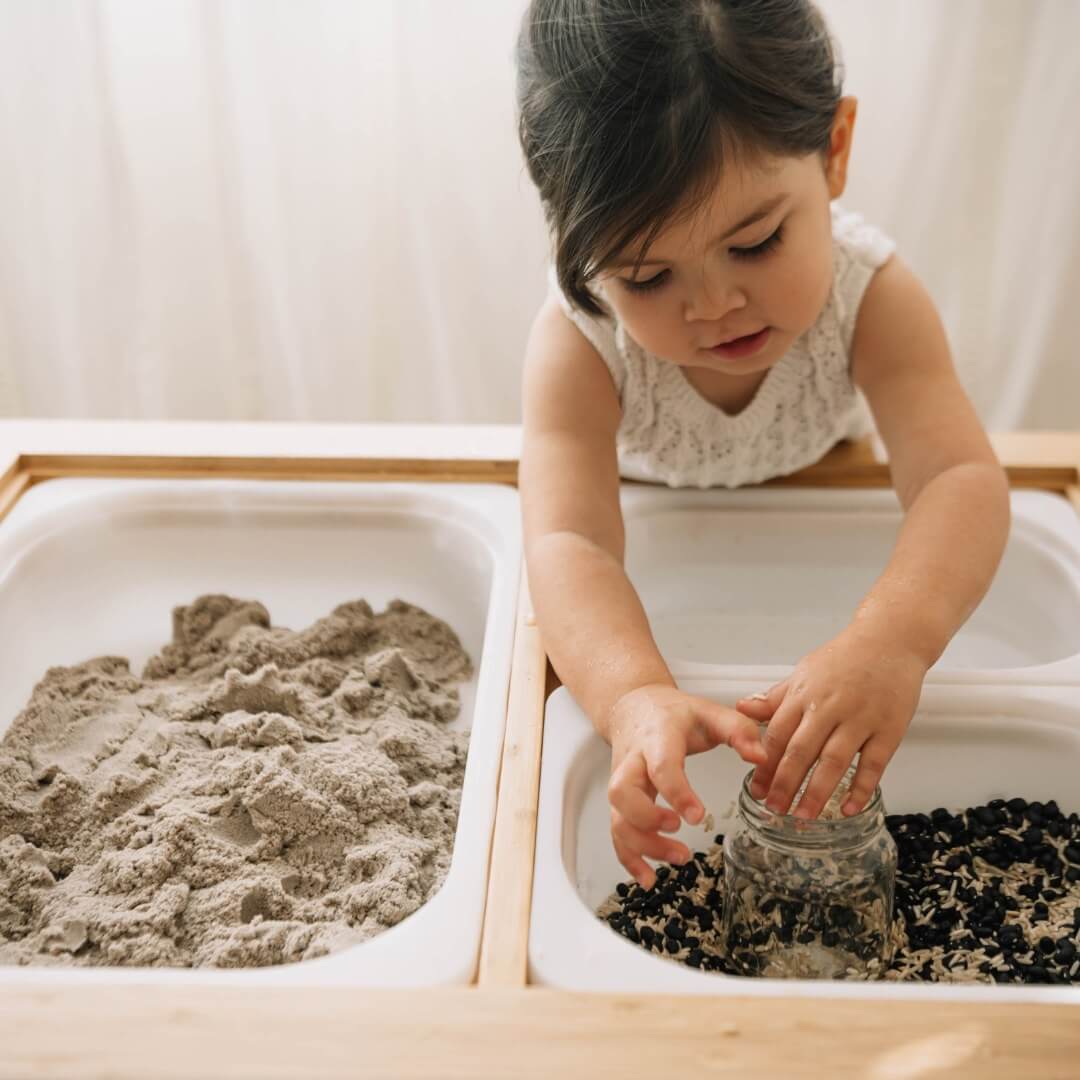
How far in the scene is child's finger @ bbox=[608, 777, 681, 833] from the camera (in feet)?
2.27

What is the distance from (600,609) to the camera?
2.84ft

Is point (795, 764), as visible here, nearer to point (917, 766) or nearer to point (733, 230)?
point (917, 766)

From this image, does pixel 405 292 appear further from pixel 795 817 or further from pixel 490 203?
pixel 795 817

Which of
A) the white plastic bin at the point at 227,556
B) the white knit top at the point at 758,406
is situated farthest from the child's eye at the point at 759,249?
the white plastic bin at the point at 227,556

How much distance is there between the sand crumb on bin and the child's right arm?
5.2 inches

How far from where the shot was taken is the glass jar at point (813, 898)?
0.74 metres

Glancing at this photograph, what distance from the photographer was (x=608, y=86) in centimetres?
76

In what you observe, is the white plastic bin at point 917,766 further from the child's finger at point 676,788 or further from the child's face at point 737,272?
the child's face at point 737,272

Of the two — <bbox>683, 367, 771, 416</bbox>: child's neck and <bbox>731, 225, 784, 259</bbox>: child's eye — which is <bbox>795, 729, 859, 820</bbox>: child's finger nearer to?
<bbox>731, 225, 784, 259</bbox>: child's eye

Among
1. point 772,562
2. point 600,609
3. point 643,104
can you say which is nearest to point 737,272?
point 643,104

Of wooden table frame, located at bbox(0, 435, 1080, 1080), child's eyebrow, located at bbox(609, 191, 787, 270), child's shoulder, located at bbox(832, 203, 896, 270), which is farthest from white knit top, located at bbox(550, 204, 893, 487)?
wooden table frame, located at bbox(0, 435, 1080, 1080)

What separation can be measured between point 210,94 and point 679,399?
94 cm

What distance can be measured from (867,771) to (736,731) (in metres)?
0.09

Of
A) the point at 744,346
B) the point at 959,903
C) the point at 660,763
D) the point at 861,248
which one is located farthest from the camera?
the point at 861,248
